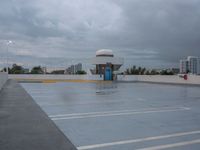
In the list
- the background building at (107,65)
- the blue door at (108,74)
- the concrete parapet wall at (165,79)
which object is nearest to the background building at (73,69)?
the background building at (107,65)

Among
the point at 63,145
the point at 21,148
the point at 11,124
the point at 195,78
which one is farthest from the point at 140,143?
the point at 195,78

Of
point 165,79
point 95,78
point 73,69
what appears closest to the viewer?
point 165,79

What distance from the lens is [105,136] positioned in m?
7.11

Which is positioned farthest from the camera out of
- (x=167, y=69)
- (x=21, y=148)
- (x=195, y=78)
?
(x=167, y=69)

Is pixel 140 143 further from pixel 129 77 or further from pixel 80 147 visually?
pixel 129 77

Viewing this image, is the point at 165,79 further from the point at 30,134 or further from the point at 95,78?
the point at 30,134

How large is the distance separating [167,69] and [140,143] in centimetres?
7603

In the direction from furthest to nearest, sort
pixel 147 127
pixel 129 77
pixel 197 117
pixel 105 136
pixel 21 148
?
1. pixel 129 77
2. pixel 197 117
3. pixel 147 127
4. pixel 105 136
5. pixel 21 148

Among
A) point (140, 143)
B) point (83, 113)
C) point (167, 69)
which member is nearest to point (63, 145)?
point (140, 143)

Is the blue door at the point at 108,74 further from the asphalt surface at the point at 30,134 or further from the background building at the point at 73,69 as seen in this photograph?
the asphalt surface at the point at 30,134

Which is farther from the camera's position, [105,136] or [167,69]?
[167,69]

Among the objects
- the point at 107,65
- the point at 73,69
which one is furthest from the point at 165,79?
the point at 73,69

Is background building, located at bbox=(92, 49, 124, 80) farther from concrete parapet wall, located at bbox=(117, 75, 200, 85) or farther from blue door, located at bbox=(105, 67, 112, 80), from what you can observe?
concrete parapet wall, located at bbox=(117, 75, 200, 85)

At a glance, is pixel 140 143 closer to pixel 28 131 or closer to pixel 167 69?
pixel 28 131
